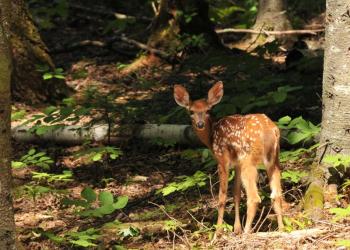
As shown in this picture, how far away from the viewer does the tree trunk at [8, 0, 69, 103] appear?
10891 mm

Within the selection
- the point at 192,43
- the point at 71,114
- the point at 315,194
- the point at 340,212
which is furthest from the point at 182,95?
the point at 192,43

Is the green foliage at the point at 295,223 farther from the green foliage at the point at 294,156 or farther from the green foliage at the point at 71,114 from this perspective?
the green foliage at the point at 71,114

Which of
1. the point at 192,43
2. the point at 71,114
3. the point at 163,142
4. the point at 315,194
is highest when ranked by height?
the point at 192,43

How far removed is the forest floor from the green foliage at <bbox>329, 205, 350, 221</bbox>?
→ 7 cm

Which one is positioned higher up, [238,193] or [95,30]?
[95,30]

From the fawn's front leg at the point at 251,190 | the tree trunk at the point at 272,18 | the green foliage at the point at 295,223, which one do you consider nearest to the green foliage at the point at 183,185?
the fawn's front leg at the point at 251,190

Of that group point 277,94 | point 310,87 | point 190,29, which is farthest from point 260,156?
point 190,29

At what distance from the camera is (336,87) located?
19.0 ft

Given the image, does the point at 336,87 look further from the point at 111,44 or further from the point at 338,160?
the point at 111,44

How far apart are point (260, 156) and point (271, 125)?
1.00ft

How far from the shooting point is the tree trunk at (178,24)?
43.4ft

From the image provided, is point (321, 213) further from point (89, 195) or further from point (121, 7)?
point (121, 7)

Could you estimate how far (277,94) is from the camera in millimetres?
7598

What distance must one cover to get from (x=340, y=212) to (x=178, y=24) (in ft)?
29.4
